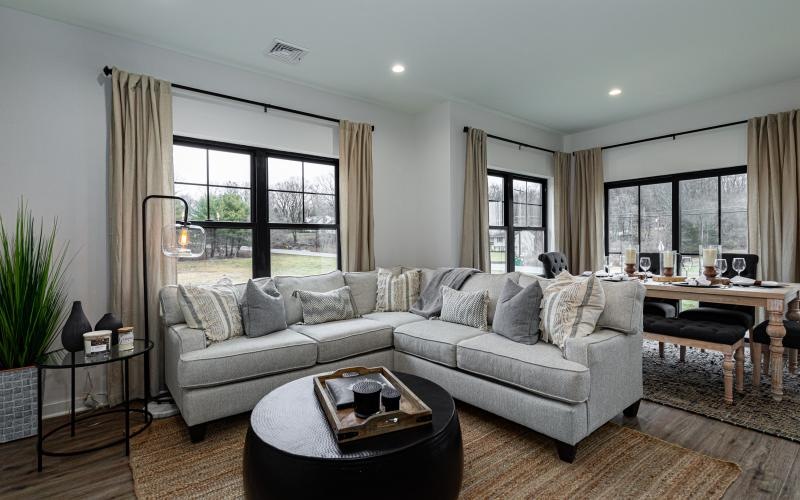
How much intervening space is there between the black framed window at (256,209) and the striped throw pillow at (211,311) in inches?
27.4

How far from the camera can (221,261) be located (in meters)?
3.62

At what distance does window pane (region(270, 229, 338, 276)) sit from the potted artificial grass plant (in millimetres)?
1673

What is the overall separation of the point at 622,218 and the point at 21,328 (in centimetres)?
628

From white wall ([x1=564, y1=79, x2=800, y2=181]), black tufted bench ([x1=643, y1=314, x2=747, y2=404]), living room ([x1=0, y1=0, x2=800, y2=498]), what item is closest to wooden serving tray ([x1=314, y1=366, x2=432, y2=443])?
living room ([x1=0, y1=0, x2=800, y2=498])

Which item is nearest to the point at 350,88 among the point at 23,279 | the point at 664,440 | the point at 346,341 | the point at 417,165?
the point at 417,165

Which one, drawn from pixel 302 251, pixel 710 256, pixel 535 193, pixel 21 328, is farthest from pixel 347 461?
pixel 535 193

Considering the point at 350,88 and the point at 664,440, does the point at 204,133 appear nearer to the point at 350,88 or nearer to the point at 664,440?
the point at 350,88

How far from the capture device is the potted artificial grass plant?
2410 millimetres

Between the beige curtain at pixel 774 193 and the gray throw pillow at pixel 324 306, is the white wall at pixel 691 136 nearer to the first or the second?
the beige curtain at pixel 774 193

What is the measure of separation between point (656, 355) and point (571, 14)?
3.11 metres

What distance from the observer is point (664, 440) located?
236 centimetres

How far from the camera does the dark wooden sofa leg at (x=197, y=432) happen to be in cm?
240

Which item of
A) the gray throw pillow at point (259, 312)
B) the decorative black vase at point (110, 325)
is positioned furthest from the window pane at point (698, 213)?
the decorative black vase at point (110, 325)

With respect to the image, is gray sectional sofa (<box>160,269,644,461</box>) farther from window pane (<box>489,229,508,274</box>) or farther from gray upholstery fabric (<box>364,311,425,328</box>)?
window pane (<box>489,229,508,274</box>)
